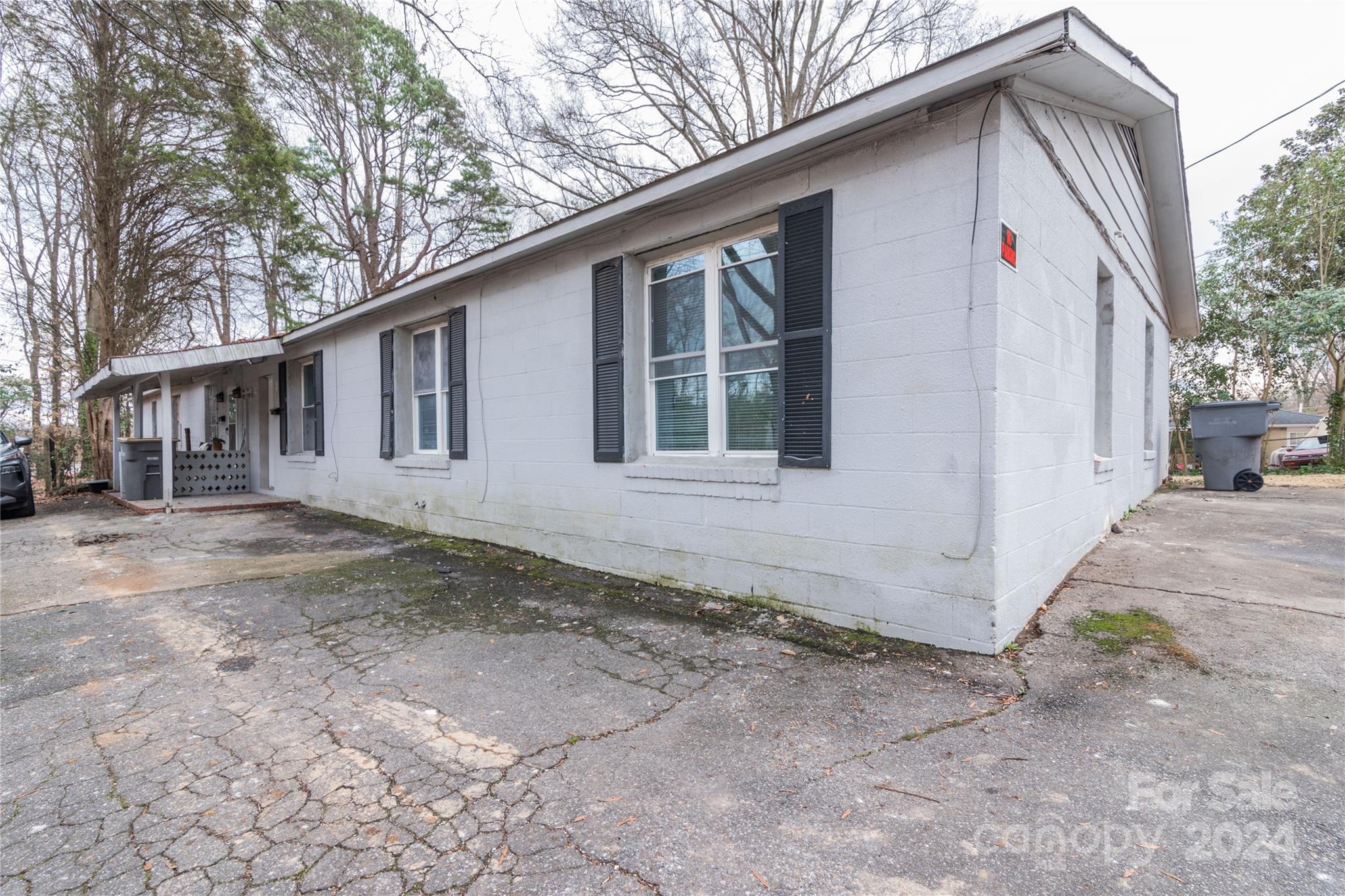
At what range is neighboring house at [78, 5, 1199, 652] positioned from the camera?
313 cm

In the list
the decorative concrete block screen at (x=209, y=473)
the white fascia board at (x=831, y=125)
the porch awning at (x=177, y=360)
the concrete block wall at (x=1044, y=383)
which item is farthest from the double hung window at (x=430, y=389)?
the decorative concrete block screen at (x=209, y=473)

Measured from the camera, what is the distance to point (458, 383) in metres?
6.57

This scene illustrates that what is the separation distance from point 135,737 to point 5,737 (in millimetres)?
546

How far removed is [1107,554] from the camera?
4.93m

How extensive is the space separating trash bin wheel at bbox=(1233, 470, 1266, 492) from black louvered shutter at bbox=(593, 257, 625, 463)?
33.7ft

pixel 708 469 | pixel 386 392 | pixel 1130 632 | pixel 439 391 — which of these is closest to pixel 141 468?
pixel 386 392

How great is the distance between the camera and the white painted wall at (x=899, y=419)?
10.2ft

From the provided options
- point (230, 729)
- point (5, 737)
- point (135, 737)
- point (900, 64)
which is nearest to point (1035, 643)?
point (230, 729)

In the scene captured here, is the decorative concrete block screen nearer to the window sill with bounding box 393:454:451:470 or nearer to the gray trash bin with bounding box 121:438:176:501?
the gray trash bin with bounding box 121:438:176:501

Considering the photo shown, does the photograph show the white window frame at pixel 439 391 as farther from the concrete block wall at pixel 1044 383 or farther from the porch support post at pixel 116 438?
the porch support post at pixel 116 438

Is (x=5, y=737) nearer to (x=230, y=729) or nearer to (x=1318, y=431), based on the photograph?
(x=230, y=729)

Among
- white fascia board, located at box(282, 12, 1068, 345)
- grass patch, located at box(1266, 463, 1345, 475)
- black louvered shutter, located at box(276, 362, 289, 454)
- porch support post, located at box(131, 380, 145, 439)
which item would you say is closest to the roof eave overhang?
white fascia board, located at box(282, 12, 1068, 345)

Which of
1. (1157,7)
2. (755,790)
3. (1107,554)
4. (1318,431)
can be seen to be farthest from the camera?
(1318,431)

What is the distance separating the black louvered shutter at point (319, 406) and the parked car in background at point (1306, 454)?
23.6m
